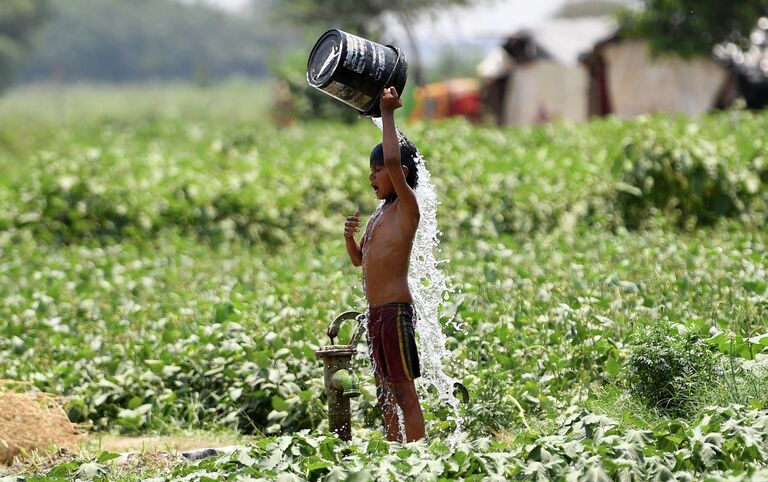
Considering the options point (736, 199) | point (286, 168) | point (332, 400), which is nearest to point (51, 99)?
point (286, 168)

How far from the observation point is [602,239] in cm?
999

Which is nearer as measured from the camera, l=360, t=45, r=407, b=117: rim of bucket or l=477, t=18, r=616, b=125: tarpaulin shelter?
l=360, t=45, r=407, b=117: rim of bucket

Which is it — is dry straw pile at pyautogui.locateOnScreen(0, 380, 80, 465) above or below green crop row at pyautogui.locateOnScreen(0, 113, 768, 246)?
below

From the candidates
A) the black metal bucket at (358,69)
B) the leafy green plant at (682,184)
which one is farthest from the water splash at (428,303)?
the leafy green plant at (682,184)

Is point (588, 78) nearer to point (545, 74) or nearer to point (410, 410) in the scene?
point (545, 74)

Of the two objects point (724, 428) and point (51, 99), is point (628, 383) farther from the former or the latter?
point (51, 99)

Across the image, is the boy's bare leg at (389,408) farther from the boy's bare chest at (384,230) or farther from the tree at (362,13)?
the tree at (362,13)

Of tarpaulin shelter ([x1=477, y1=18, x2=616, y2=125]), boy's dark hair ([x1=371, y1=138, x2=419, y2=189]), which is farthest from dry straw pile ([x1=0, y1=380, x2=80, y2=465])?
tarpaulin shelter ([x1=477, y1=18, x2=616, y2=125])

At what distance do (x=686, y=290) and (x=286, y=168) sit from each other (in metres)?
7.83

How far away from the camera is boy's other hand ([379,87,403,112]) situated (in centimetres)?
499

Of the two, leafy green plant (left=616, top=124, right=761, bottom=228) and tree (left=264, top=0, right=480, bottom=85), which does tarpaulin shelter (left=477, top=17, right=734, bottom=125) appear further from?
leafy green plant (left=616, top=124, right=761, bottom=228)

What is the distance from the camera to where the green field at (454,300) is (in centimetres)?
463

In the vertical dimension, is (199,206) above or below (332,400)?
above

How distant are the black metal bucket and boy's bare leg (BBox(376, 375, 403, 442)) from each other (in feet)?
4.11
